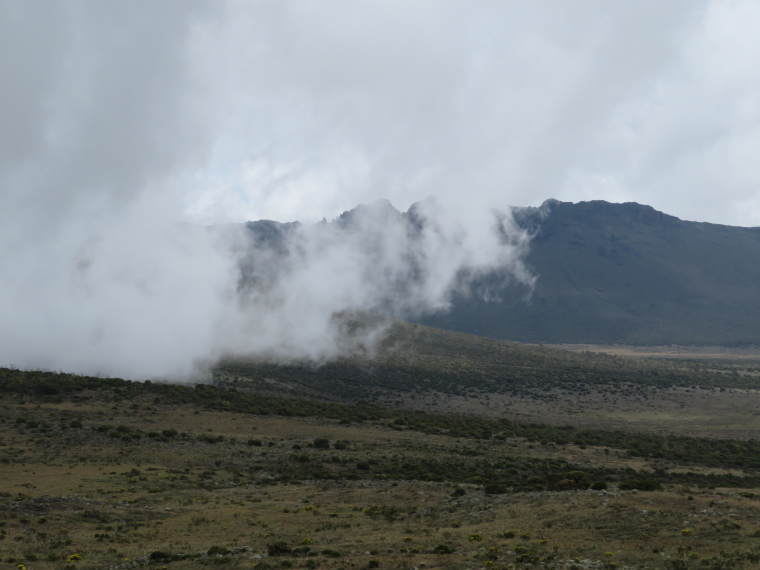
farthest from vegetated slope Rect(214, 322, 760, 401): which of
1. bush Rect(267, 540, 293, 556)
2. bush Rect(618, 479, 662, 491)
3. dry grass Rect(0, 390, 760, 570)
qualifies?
bush Rect(267, 540, 293, 556)

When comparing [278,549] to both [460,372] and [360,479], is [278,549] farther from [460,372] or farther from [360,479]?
[460,372]

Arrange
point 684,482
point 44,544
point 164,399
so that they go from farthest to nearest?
point 164,399, point 684,482, point 44,544

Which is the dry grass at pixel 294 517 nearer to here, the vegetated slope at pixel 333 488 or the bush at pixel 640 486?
the vegetated slope at pixel 333 488

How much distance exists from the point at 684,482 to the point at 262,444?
90.6ft

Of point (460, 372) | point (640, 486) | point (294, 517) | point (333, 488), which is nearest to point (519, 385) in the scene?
point (460, 372)

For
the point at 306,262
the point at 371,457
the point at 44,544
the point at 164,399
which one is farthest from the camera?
the point at 306,262

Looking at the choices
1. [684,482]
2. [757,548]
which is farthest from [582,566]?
[684,482]

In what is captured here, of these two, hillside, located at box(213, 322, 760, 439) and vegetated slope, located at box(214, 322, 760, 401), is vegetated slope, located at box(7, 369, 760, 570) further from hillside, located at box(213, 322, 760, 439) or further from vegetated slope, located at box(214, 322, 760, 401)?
vegetated slope, located at box(214, 322, 760, 401)

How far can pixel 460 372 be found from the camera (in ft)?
342

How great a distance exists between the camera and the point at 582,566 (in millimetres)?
19641

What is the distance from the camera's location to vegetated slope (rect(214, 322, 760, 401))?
9038cm

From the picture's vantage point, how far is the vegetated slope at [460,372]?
9038 cm

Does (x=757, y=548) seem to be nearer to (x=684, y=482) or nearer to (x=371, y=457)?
(x=684, y=482)

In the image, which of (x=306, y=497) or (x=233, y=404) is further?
(x=233, y=404)
